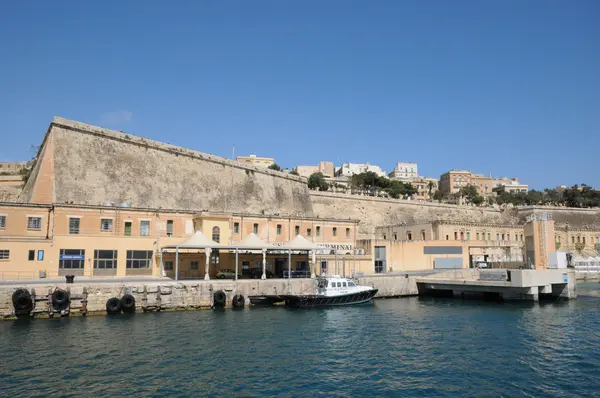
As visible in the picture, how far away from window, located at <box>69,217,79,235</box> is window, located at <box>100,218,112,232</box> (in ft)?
5.94

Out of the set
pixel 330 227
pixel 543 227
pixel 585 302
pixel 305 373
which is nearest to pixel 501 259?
pixel 543 227

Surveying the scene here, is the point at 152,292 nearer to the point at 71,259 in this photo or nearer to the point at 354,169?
the point at 71,259

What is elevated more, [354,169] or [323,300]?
[354,169]

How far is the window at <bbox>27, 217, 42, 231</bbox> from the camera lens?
36.1 metres

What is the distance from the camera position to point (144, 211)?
39.7 m

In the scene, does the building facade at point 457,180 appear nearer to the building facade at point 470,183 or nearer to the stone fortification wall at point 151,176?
the building facade at point 470,183

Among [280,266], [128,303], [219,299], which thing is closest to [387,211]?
[280,266]

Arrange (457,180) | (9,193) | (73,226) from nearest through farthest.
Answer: (73,226) → (9,193) → (457,180)

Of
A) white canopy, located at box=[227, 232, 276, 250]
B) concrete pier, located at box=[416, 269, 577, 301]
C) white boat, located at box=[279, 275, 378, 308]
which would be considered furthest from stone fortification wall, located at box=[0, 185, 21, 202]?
concrete pier, located at box=[416, 269, 577, 301]

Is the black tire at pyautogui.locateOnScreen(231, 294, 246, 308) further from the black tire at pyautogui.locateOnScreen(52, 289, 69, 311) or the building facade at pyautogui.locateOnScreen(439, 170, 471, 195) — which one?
the building facade at pyautogui.locateOnScreen(439, 170, 471, 195)

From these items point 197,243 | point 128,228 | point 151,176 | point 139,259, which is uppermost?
point 151,176

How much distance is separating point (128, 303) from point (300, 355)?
575 inches

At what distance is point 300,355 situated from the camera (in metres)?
20.9

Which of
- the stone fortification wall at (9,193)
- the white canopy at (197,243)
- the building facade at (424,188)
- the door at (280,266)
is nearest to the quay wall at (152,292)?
the white canopy at (197,243)
